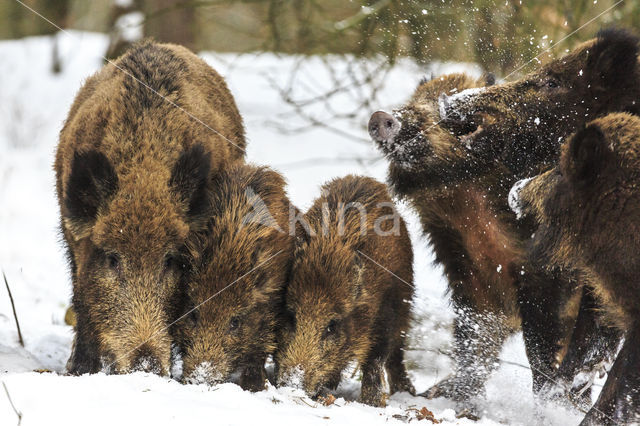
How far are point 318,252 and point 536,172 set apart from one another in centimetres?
176

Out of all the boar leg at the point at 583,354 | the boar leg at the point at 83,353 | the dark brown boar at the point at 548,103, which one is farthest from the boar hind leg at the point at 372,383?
the boar leg at the point at 83,353

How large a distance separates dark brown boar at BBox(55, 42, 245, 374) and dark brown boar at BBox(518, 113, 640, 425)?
242cm

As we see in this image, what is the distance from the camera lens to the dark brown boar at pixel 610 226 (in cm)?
446

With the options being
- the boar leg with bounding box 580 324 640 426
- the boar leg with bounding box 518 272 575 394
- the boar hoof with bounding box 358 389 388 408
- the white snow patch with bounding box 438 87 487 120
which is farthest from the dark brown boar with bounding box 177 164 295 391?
the boar leg with bounding box 580 324 640 426

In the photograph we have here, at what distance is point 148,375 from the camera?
4531mm

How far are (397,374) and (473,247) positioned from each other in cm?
126

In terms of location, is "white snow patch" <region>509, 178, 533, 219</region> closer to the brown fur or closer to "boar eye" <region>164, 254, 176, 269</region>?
the brown fur

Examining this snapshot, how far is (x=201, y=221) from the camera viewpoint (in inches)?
208

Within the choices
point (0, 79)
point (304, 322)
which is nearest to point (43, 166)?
point (0, 79)

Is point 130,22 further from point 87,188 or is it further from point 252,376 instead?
point 252,376

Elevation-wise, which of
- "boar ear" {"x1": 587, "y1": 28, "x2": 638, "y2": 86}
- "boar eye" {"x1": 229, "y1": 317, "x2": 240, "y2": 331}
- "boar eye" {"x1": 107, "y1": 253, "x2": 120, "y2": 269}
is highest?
"boar ear" {"x1": 587, "y1": 28, "x2": 638, "y2": 86}

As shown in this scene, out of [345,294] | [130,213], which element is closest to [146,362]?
[130,213]

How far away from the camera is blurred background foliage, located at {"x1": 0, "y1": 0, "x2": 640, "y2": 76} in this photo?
797 centimetres

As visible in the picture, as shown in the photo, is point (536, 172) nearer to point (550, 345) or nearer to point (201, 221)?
point (550, 345)
